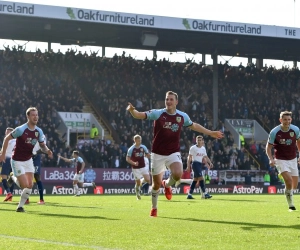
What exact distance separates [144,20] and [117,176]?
448 inches

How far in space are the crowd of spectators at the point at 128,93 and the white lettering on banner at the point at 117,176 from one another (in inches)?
30.7

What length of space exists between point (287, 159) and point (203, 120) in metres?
34.0

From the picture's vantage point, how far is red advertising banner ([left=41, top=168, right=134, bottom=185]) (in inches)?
1633

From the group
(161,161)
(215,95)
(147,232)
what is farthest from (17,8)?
(147,232)

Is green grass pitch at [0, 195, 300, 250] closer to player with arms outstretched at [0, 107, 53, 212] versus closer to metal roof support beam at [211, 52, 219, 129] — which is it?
player with arms outstretched at [0, 107, 53, 212]

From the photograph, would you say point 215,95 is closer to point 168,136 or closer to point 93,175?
point 93,175

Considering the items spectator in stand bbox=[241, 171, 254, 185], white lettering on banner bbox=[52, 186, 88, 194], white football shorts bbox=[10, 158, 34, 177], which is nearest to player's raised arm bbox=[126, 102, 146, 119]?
white football shorts bbox=[10, 158, 34, 177]

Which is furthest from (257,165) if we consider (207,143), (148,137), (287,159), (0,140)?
(287,159)

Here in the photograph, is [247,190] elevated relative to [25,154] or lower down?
lower down

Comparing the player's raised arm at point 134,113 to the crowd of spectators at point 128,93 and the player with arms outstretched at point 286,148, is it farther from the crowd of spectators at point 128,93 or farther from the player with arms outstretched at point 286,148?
the crowd of spectators at point 128,93

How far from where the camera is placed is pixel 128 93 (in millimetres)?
53094

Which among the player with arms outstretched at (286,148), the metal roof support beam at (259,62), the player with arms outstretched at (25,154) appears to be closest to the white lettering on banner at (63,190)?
the player with arms outstretched at (25,154)

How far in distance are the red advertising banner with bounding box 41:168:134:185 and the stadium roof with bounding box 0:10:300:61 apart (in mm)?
10392

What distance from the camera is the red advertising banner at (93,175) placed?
41.5 metres
